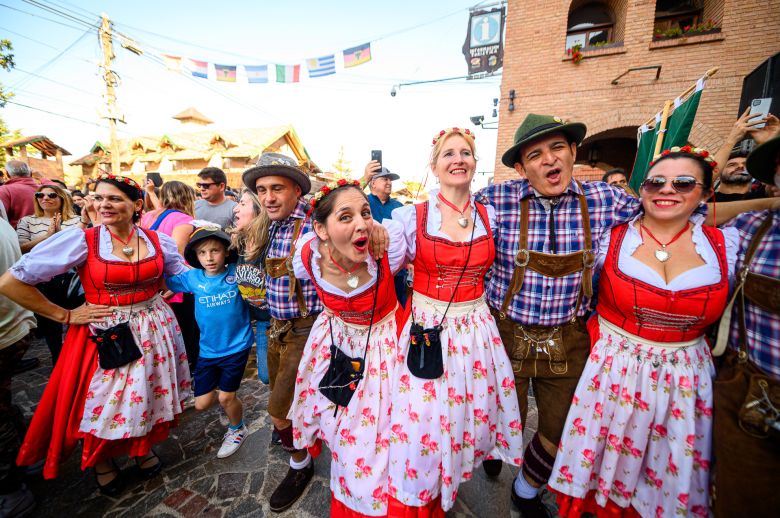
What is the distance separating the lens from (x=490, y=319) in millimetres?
1866

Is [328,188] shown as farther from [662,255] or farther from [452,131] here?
[662,255]

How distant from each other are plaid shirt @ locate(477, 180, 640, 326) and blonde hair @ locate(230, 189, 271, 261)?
161cm

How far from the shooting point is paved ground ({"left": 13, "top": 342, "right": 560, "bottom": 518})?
2.08m

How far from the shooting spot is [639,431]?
159 centimetres

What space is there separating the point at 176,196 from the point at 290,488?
3.19m

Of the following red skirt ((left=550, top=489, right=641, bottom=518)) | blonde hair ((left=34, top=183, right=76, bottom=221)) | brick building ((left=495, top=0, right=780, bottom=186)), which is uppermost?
brick building ((left=495, top=0, right=780, bottom=186))

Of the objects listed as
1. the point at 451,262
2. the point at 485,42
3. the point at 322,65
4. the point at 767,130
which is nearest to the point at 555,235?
the point at 451,262

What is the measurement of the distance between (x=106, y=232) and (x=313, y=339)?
163 cm

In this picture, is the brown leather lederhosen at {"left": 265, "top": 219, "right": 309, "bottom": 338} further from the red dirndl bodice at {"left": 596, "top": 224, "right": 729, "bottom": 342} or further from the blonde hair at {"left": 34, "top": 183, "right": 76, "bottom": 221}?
the blonde hair at {"left": 34, "top": 183, "right": 76, "bottom": 221}

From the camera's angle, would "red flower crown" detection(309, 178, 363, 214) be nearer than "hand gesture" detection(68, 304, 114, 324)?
Yes

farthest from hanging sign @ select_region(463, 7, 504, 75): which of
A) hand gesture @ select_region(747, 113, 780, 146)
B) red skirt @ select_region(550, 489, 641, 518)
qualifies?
red skirt @ select_region(550, 489, 641, 518)

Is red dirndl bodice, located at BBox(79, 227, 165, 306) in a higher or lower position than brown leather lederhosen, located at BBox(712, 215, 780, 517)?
higher

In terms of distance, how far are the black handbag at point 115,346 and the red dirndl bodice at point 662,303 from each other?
298 centimetres

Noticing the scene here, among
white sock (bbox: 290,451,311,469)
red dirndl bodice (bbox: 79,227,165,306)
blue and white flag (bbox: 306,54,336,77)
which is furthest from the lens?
blue and white flag (bbox: 306,54,336,77)
